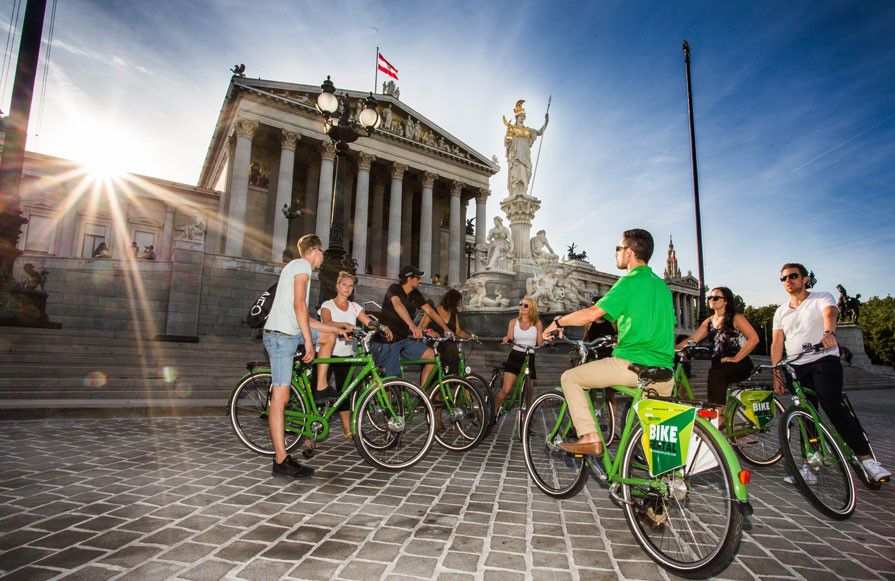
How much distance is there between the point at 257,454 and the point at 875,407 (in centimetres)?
1558

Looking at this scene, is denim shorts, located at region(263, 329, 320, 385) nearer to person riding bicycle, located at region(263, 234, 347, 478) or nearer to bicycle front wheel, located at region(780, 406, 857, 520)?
person riding bicycle, located at region(263, 234, 347, 478)

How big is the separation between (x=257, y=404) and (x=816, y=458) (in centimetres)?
541

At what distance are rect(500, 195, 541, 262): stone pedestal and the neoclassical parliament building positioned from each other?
33.8ft

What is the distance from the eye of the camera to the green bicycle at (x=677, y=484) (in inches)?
93.1

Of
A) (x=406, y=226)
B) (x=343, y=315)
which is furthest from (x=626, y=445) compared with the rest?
(x=406, y=226)

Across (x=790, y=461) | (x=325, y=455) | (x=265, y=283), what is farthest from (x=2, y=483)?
(x=265, y=283)

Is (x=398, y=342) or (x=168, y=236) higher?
(x=168, y=236)

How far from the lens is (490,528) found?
124 inches

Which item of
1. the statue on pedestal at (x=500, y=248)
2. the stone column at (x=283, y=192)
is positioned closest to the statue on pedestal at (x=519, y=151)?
the statue on pedestal at (x=500, y=248)

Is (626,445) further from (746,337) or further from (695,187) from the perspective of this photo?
(695,187)

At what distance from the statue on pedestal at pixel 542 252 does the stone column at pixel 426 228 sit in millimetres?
18928

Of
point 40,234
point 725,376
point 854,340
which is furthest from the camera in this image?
point 40,234

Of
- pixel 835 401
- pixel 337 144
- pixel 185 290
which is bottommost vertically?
pixel 835 401

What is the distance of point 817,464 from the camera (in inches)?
147
